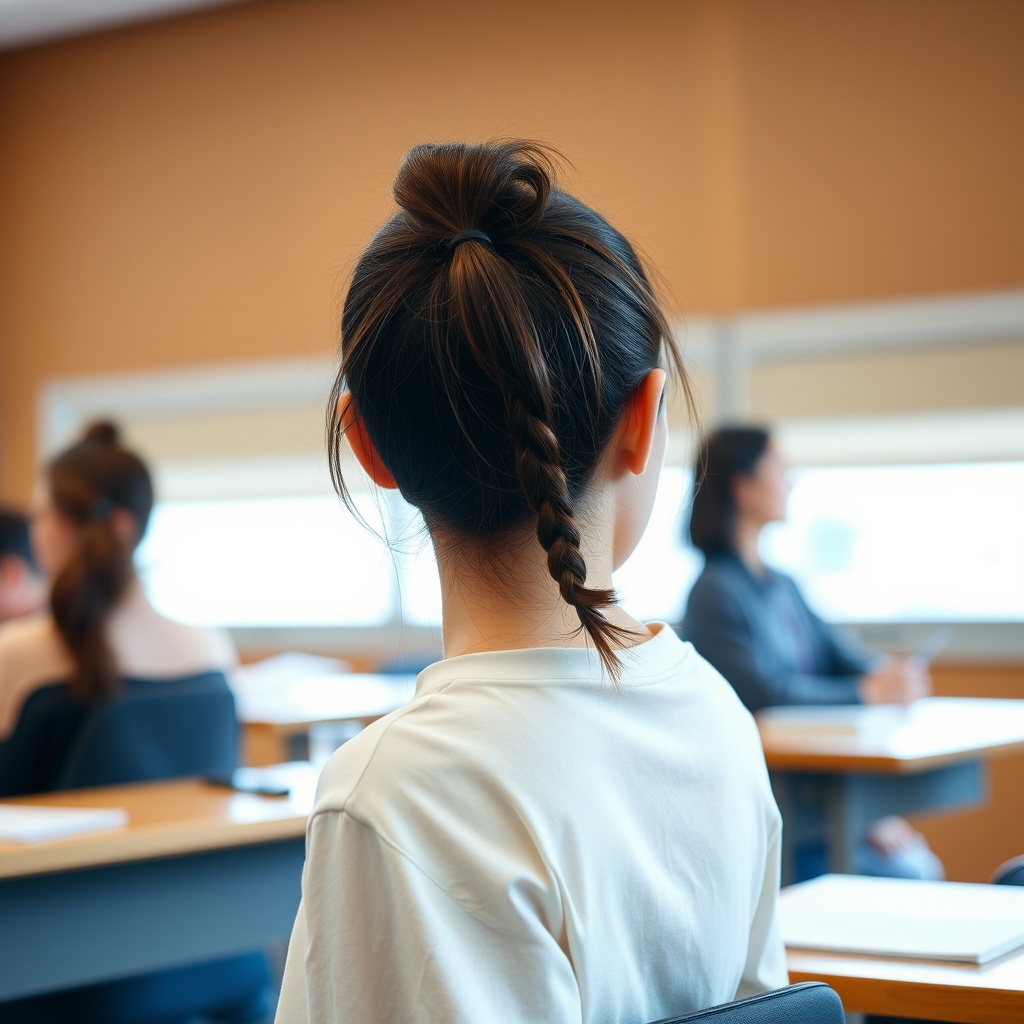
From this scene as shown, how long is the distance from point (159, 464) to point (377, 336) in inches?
221

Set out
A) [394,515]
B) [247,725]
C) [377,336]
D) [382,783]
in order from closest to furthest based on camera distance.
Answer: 1. [382,783]
2. [377,336]
3. [394,515]
4. [247,725]

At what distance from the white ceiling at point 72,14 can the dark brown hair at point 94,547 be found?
12.6 ft

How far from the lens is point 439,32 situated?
557 cm

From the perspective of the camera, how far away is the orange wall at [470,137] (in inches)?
184

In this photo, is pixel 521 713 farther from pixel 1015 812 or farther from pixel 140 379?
pixel 140 379

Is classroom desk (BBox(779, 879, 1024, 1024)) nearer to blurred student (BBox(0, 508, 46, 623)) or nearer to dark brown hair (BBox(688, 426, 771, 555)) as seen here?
dark brown hair (BBox(688, 426, 771, 555))

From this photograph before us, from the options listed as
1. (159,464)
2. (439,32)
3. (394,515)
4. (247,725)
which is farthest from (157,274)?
(394,515)

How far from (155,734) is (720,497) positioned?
176 centimetres

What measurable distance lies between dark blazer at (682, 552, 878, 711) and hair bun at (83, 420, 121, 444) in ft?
4.96

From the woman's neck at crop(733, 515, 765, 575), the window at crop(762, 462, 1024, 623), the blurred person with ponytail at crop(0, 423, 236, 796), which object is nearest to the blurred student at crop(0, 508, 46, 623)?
the blurred person with ponytail at crop(0, 423, 236, 796)

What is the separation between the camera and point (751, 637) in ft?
11.5

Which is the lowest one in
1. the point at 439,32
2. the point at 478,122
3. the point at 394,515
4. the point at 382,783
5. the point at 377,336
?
the point at 382,783

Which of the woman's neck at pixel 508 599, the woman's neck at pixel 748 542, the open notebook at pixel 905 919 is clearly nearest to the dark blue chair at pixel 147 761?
the open notebook at pixel 905 919

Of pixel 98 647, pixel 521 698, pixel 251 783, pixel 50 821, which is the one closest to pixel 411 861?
pixel 521 698
